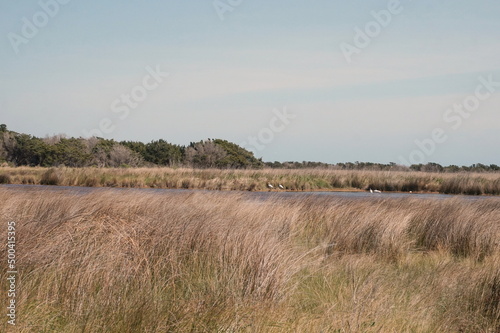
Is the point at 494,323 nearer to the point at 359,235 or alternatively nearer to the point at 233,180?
the point at 359,235

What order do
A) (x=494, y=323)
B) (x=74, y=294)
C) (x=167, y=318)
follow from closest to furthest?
(x=167, y=318) → (x=74, y=294) → (x=494, y=323)

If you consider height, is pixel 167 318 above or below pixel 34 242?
below

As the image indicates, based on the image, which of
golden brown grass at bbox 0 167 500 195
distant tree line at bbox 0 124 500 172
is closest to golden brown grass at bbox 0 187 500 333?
golden brown grass at bbox 0 167 500 195

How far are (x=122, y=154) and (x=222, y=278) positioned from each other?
46293 millimetres

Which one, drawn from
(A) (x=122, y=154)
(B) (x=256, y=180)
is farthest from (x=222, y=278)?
(A) (x=122, y=154)

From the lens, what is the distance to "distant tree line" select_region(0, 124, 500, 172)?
166 feet

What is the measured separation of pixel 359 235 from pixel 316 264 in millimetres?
2354

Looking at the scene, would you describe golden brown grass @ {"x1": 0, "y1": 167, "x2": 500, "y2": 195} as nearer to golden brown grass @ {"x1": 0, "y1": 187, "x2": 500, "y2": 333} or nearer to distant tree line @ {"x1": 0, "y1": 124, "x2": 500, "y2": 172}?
distant tree line @ {"x1": 0, "y1": 124, "x2": 500, "y2": 172}

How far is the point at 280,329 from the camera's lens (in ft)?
14.9

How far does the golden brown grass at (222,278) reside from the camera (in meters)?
4.50

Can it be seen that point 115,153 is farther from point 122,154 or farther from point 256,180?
point 256,180

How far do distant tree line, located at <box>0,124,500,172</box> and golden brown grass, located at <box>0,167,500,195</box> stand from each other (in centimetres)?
1710

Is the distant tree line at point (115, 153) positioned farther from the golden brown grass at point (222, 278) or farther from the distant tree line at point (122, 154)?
the golden brown grass at point (222, 278)

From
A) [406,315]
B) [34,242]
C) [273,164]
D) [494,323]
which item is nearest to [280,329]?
[406,315]
